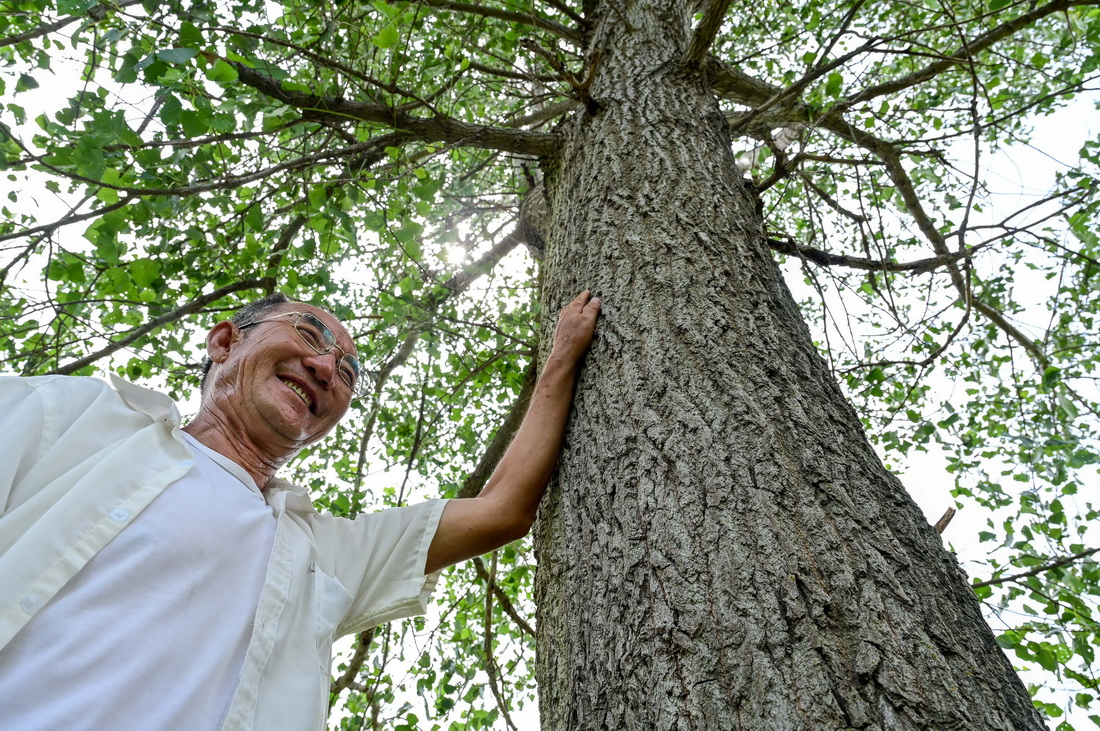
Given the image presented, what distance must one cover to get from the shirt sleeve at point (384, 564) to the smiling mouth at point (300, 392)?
50 centimetres

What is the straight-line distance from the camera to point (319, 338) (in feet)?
8.04

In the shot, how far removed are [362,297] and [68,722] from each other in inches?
157

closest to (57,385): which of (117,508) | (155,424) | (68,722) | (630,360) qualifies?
(155,424)

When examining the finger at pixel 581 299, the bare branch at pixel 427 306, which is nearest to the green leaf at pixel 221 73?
the finger at pixel 581 299

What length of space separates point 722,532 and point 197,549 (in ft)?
3.91

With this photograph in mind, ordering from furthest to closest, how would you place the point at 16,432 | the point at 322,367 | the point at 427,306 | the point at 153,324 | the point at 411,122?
the point at 427,306 → the point at 153,324 → the point at 411,122 → the point at 322,367 → the point at 16,432

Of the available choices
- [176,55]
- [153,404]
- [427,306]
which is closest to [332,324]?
[153,404]

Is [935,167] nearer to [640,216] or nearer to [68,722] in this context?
[640,216]

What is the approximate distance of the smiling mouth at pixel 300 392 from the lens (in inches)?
90.0

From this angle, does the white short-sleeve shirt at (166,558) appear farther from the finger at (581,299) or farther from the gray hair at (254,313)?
the finger at (581,299)

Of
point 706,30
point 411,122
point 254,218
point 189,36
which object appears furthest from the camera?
point 254,218

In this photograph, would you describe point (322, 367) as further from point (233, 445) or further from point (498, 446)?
point (498, 446)

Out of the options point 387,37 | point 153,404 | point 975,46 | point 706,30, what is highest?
point 975,46

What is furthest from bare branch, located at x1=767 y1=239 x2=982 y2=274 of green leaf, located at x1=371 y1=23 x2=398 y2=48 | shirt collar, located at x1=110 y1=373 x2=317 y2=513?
shirt collar, located at x1=110 y1=373 x2=317 y2=513
